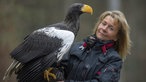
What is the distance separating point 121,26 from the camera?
714 centimetres

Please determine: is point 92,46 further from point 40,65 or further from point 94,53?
point 40,65

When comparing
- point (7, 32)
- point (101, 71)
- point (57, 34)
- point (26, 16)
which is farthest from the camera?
point (26, 16)

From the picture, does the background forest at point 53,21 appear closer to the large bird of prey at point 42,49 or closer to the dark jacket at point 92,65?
the large bird of prey at point 42,49

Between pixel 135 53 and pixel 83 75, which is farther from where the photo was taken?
pixel 135 53

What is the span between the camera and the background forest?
1380cm

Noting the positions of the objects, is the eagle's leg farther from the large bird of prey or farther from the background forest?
the background forest

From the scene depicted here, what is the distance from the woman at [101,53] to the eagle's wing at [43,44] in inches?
7.4

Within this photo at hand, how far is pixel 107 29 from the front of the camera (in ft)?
23.3

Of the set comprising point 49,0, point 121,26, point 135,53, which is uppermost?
point 121,26

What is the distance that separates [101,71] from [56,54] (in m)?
0.59

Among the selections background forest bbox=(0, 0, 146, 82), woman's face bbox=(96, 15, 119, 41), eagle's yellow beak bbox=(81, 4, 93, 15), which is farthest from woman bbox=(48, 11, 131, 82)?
background forest bbox=(0, 0, 146, 82)

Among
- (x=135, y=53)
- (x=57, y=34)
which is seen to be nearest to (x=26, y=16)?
(x=135, y=53)

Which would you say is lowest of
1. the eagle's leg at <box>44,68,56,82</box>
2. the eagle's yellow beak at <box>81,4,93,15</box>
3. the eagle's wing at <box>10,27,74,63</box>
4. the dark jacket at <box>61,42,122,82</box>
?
the eagle's leg at <box>44,68,56,82</box>

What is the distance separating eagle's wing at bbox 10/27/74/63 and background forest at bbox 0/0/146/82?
4755 mm
